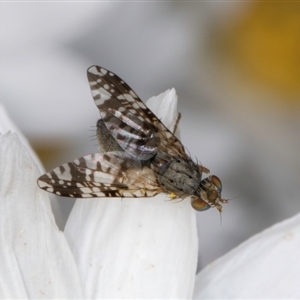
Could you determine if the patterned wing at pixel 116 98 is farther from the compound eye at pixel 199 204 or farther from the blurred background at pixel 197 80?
the blurred background at pixel 197 80

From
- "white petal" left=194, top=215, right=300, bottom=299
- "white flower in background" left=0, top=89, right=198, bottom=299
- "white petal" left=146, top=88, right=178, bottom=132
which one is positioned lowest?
"white petal" left=194, top=215, right=300, bottom=299

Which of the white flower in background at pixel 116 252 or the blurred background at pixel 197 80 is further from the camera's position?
the blurred background at pixel 197 80

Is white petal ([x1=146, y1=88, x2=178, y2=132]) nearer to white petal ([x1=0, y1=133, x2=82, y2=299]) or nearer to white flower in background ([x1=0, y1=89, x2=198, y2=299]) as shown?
white flower in background ([x1=0, y1=89, x2=198, y2=299])

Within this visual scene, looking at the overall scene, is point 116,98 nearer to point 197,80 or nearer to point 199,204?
point 199,204

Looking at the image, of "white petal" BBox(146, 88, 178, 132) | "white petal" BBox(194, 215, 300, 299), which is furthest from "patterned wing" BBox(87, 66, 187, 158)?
"white petal" BBox(194, 215, 300, 299)

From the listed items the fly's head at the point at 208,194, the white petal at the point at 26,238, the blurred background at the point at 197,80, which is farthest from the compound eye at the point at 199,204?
the blurred background at the point at 197,80

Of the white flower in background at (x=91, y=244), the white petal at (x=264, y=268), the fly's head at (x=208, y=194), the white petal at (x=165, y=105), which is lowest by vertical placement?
the white petal at (x=264, y=268)
